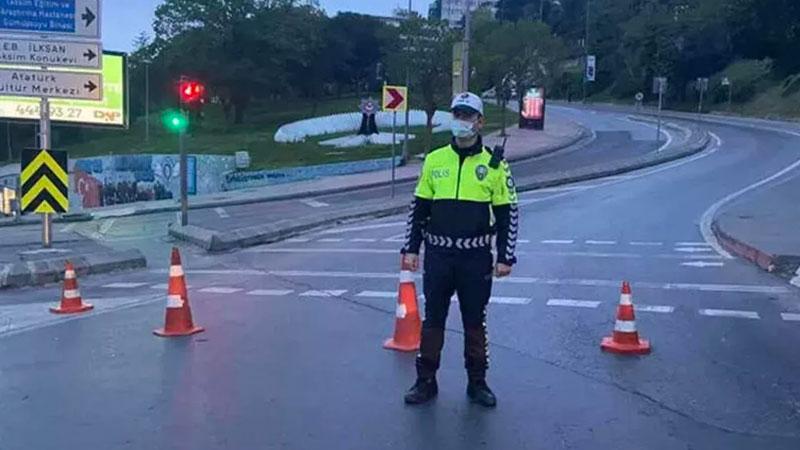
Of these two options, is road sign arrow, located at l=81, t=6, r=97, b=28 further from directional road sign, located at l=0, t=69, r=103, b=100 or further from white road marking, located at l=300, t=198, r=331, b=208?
white road marking, located at l=300, t=198, r=331, b=208

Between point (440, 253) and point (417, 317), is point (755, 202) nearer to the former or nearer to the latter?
point (417, 317)

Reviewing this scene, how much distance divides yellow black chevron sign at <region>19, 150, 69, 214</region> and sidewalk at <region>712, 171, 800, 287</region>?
995 cm

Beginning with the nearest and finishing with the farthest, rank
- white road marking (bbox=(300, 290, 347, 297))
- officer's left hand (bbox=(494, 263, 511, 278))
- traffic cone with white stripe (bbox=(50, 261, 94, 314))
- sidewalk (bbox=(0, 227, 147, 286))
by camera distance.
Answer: officer's left hand (bbox=(494, 263, 511, 278)), traffic cone with white stripe (bbox=(50, 261, 94, 314)), white road marking (bbox=(300, 290, 347, 297)), sidewalk (bbox=(0, 227, 147, 286))

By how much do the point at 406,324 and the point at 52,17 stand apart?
8596 mm

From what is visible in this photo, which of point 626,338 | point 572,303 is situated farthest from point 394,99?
point 626,338

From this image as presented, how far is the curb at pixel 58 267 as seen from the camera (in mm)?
12180

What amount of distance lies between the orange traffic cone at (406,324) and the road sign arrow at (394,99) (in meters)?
17.2

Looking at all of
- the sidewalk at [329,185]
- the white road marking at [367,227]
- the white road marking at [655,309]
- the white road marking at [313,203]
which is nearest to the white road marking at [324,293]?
the white road marking at [655,309]

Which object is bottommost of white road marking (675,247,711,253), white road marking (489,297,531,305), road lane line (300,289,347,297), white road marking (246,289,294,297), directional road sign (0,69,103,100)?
white road marking (246,289,294,297)

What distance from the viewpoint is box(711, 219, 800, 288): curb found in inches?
472

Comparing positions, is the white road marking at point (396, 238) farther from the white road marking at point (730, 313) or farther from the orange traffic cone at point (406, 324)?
the orange traffic cone at point (406, 324)

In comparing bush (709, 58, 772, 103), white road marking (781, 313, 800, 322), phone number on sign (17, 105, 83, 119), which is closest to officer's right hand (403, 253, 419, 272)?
white road marking (781, 313, 800, 322)

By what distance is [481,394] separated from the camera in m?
6.14

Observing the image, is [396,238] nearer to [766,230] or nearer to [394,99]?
[766,230]
